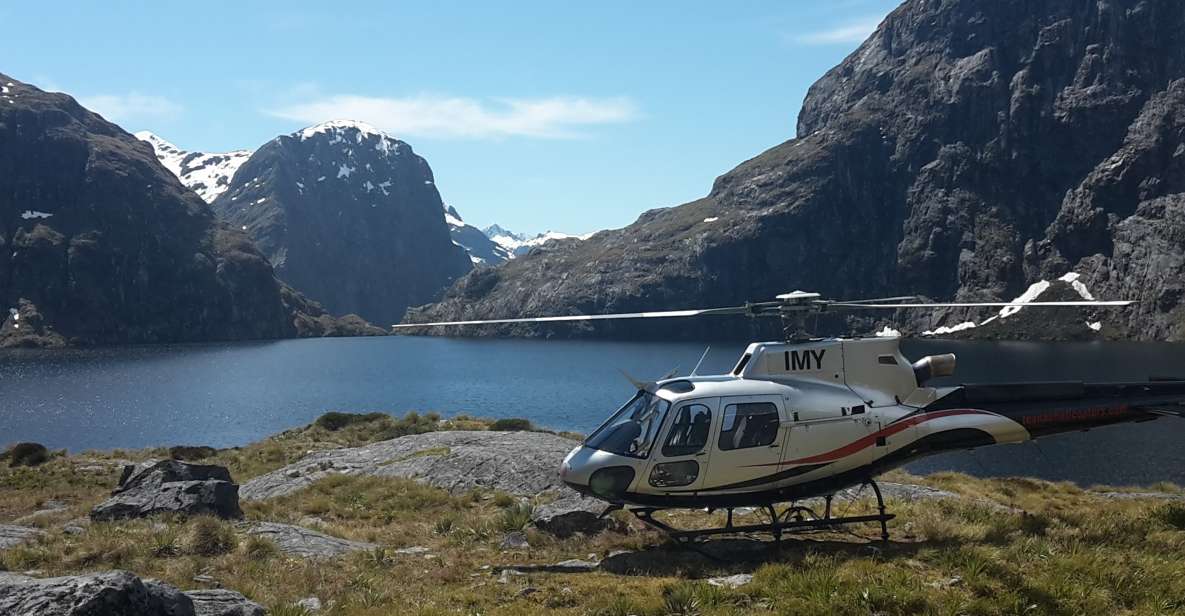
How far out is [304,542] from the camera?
14.2 meters

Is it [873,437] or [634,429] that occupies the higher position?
[634,429]

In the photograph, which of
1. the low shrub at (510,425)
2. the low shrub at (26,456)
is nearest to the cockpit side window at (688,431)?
the low shrub at (510,425)

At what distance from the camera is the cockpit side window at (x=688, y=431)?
45.9 feet

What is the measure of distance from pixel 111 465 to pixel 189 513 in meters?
21.6

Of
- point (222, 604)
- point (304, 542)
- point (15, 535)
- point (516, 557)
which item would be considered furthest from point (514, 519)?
point (15, 535)

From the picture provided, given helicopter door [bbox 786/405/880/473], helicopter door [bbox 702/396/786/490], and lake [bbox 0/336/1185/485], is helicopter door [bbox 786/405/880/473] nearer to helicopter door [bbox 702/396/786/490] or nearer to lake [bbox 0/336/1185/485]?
helicopter door [bbox 702/396/786/490]

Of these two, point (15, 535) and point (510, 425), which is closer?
point (15, 535)

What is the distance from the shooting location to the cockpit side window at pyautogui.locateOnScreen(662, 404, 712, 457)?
551 inches

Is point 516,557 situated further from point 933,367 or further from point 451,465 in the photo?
point 451,465

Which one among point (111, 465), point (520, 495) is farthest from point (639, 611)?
point (111, 465)

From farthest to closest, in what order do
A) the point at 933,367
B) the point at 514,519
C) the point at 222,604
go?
the point at 514,519 < the point at 933,367 < the point at 222,604

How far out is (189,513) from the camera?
16047mm

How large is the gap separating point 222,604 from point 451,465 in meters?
13.6

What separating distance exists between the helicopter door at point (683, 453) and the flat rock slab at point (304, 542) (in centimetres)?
536
